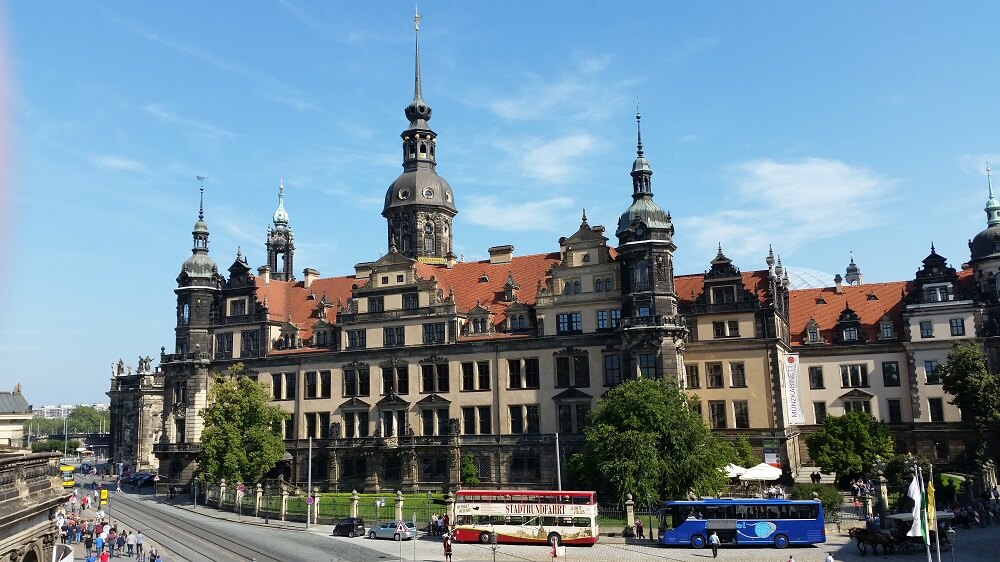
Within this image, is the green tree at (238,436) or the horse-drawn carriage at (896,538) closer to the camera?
the horse-drawn carriage at (896,538)

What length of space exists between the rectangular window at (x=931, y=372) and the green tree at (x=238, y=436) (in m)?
56.4

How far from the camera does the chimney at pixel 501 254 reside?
81.0 m

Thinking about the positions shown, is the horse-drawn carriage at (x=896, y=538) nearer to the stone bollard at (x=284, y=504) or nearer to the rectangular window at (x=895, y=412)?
the rectangular window at (x=895, y=412)

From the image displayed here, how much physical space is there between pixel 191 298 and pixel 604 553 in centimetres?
5573

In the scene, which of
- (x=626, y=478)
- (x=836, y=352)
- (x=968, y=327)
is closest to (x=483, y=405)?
(x=626, y=478)

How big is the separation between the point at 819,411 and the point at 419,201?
46055mm

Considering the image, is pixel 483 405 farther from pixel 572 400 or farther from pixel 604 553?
pixel 604 553

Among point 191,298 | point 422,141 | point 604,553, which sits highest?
point 422,141

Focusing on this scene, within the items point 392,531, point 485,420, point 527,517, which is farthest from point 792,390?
point 392,531

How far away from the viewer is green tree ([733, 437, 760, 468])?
64500mm

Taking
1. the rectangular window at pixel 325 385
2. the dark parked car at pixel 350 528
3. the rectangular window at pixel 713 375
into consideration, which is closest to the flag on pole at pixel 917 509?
the dark parked car at pixel 350 528

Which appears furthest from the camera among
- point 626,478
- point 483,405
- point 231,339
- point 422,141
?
point 422,141

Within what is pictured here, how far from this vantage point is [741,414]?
69.8 meters

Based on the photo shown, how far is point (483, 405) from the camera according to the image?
72312mm
